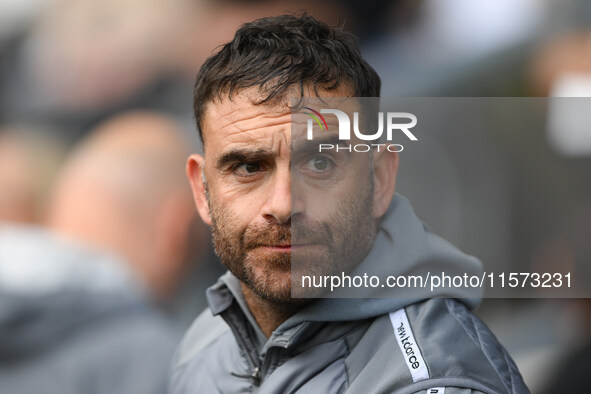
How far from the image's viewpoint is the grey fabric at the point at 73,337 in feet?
7.89

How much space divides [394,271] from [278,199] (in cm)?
25

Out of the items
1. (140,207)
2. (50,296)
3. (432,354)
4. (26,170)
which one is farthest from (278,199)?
(26,170)

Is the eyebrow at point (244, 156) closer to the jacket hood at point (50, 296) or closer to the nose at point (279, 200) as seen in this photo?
the nose at point (279, 200)

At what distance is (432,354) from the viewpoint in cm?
131

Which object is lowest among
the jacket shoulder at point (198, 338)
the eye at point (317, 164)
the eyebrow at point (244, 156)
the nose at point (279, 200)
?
the jacket shoulder at point (198, 338)

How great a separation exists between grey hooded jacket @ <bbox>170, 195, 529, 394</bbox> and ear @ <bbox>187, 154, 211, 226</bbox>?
0.49 feet

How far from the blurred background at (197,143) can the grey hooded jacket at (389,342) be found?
0.12 metres

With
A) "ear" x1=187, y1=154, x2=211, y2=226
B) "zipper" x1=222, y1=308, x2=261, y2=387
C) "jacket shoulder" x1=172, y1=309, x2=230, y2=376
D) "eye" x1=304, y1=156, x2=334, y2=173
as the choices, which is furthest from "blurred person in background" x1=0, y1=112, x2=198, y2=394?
"eye" x1=304, y1=156, x2=334, y2=173

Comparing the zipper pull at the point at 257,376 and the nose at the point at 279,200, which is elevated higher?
the nose at the point at 279,200

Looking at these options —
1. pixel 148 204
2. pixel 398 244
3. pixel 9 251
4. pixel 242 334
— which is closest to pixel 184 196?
pixel 148 204

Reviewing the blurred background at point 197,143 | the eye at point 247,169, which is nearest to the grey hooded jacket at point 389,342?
the blurred background at point 197,143

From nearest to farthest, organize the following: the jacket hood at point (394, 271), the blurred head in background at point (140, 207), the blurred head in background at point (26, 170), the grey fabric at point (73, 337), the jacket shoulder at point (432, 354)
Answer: the jacket shoulder at point (432, 354) < the jacket hood at point (394, 271) < the grey fabric at point (73, 337) < the blurred head in background at point (140, 207) < the blurred head in background at point (26, 170)

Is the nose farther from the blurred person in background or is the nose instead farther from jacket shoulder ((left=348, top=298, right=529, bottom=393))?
the blurred person in background

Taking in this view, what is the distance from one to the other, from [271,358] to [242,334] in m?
0.10
